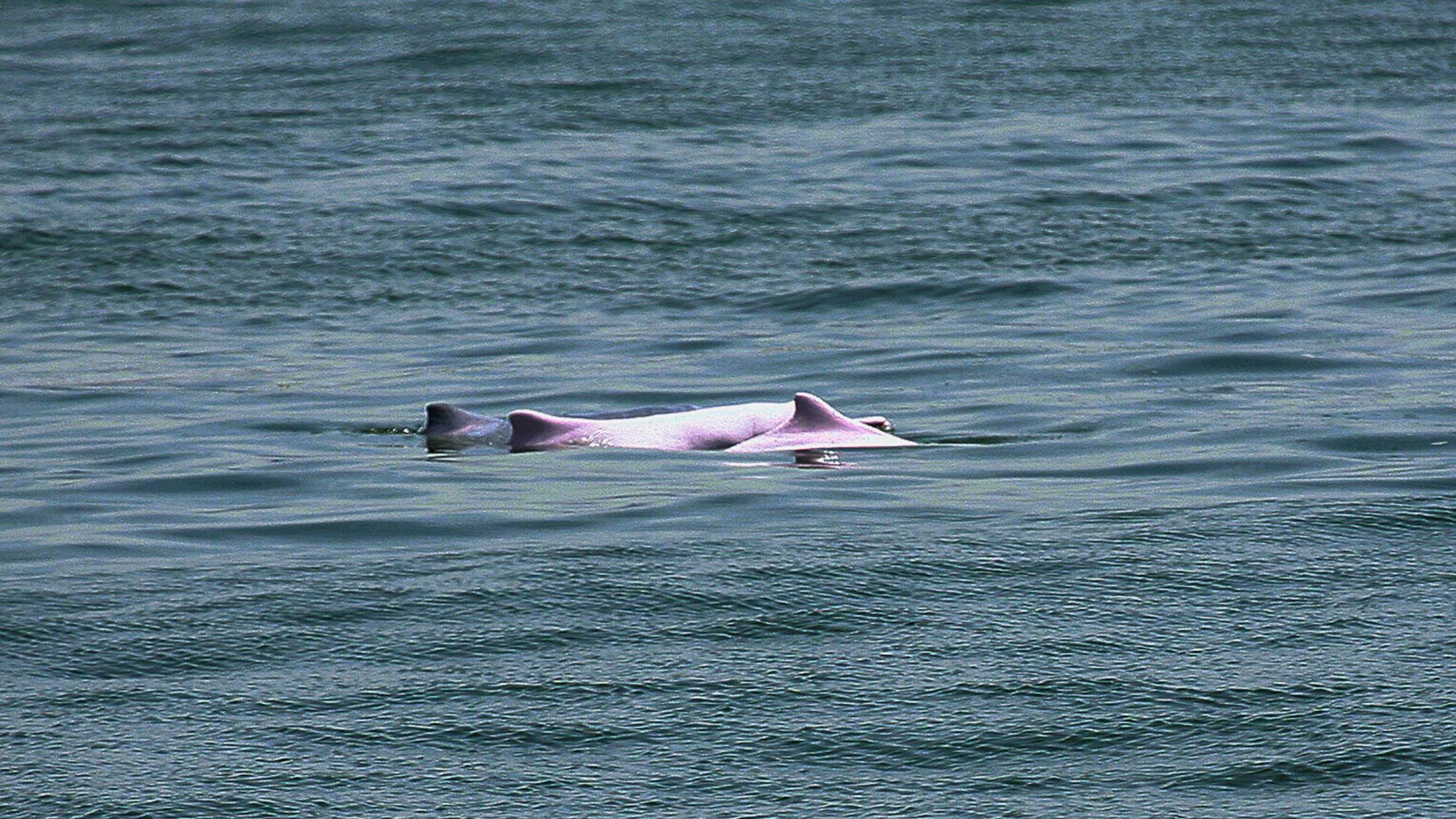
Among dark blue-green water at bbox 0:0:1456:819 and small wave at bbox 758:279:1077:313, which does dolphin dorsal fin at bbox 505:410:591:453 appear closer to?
dark blue-green water at bbox 0:0:1456:819

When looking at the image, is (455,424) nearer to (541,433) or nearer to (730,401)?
(541,433)

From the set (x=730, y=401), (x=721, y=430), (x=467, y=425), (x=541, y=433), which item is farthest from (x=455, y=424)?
(x=730, y=401)

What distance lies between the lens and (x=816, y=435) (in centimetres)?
797

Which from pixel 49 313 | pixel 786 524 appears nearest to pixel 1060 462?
pixel 786 524

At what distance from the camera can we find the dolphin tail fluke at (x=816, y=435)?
26.0ft

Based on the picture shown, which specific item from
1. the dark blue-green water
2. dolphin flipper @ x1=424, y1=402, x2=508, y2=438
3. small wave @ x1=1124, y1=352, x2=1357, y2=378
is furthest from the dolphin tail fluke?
small wave @ x1=1124, y1=352, x2=1357, y2=378

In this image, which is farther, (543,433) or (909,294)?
(909,294)

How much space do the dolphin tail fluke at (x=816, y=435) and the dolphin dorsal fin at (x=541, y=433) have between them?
23.0 inches

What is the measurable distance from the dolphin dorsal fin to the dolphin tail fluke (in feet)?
1.92

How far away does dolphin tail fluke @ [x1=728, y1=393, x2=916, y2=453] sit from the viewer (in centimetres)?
791

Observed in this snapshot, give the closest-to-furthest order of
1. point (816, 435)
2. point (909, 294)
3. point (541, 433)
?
1. point (816, 435)
2. point (541, 433)
3. point (909, 294)

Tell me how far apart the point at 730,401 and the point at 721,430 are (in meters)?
1.12

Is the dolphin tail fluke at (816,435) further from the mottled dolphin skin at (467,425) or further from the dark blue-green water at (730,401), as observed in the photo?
the mottled dolphin skin at (467,425)

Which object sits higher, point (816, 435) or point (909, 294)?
point (909, 294)
